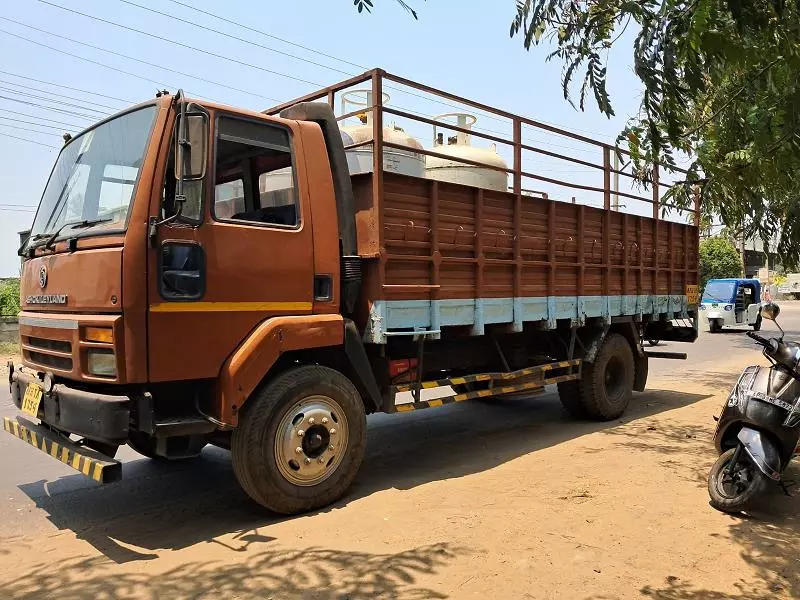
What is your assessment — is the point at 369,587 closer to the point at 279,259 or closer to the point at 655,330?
the point at 279,259

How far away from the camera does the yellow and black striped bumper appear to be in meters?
3.48

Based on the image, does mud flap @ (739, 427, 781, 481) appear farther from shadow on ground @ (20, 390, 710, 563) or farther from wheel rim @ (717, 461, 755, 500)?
shadow on ground @ (20, 390, 710, 563)

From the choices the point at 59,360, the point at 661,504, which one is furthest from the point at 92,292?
the point at 661,504

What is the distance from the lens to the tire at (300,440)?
12.8 ft

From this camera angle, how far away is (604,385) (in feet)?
23.2

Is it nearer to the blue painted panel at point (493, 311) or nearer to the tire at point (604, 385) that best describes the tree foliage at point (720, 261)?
the blue painted panel at point (493, 311)

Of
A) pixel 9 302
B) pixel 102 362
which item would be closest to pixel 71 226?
pixel 102 362

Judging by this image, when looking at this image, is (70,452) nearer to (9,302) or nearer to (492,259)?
(492,259)

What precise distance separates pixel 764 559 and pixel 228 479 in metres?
3.70

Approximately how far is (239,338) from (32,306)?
154 centimetres

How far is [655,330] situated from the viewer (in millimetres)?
8539

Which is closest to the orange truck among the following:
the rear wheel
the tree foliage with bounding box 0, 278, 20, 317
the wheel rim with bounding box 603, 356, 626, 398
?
the rear wheel

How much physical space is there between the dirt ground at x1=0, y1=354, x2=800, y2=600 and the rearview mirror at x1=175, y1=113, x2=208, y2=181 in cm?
216

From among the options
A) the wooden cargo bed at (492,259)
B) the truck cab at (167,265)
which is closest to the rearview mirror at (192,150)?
the truck cab at (167,265)
